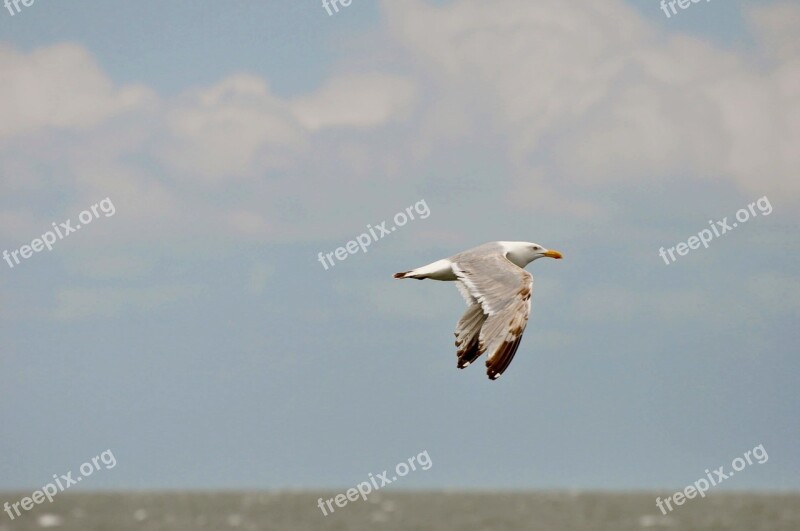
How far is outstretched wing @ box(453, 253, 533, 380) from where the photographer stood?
12.2m

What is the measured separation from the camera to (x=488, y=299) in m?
13.2

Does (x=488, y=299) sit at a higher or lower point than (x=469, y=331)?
higher

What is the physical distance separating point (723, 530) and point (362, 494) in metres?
52.2

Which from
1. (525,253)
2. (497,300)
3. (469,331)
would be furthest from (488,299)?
(525,253)

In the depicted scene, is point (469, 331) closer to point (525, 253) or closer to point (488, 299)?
point (488, 299)

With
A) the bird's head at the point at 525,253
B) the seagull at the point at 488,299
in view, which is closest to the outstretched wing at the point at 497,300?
the seagull at the point at 488,299

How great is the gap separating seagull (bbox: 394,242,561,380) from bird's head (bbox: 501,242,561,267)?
438 millimetres

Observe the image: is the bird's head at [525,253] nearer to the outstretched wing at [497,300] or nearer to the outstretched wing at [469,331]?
the outstretched wing at [497,300]

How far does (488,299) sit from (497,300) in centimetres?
15

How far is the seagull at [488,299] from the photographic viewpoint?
40.3 ft

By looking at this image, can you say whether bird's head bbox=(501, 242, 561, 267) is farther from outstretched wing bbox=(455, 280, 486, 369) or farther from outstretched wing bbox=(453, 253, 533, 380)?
outstretched wing bbox=(455, 280, 486, 369)

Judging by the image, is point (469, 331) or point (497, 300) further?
point (469, 331)

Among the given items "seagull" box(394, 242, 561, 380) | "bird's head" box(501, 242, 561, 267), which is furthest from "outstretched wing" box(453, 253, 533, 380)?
"bird's head" box(501, 242, 561, 267)

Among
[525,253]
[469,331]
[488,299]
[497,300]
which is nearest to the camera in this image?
[497,300]
